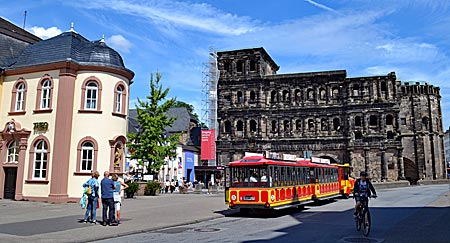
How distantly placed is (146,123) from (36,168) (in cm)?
1098

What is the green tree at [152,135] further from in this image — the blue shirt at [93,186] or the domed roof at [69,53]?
the blue shirt at [93,186]

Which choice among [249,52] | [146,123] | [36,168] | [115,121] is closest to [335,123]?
[249,52]

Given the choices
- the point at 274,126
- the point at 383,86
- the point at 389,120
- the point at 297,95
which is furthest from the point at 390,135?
the point at 274,126

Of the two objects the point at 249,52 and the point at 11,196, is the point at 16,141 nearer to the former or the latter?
the point at 11,196

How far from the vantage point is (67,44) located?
26516 millimetres

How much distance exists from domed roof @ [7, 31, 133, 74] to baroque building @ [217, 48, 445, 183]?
100 ft

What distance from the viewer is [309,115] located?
55.5 metres

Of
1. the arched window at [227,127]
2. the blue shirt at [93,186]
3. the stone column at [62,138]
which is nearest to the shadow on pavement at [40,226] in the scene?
the blue shirt at [93,186]

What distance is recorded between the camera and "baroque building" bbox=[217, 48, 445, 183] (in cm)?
5250

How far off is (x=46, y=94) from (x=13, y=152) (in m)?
4.36

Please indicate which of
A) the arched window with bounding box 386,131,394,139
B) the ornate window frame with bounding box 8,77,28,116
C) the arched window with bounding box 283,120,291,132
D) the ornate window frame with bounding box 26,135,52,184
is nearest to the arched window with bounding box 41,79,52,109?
the ornate window frame with bounding box 8,77,28,116

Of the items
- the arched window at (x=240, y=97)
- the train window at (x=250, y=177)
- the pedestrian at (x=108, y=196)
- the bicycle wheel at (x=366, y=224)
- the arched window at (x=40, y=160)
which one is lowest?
the bicycle wheel at (x=366, y=224)

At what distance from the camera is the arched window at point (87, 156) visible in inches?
983

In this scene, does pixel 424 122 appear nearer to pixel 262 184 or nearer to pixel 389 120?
pixel 389 120
